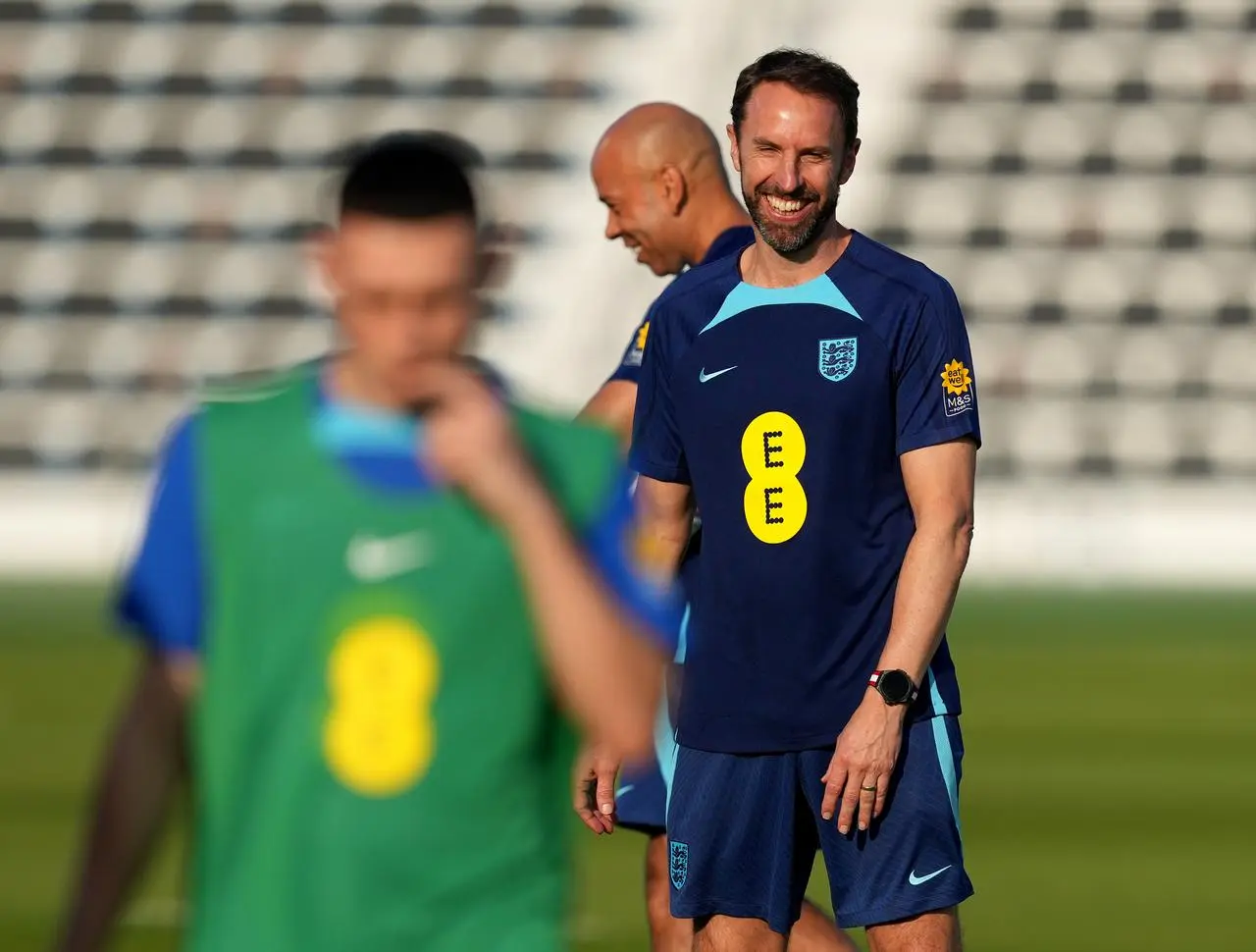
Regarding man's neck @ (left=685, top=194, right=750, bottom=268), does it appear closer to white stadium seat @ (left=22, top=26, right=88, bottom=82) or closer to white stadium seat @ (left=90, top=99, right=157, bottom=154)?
white stadium seat @ (left=90, top=99, right=157, bottom=154)

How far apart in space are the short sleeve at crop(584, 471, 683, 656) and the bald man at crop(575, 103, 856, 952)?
3.00 meters

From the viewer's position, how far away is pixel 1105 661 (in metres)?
19.2

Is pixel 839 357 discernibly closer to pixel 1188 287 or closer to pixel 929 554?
pixel 929 554

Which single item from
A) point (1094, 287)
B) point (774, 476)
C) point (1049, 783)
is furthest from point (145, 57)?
point (774, 476)

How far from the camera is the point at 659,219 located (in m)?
6.14

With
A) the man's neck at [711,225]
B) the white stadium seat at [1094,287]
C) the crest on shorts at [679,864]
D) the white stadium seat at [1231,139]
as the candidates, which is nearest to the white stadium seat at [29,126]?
the white stadium seat at [1094,287]

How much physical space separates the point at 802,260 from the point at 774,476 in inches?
17.2

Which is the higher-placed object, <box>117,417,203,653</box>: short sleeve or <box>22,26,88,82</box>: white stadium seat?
<box>22,26,88,82</box>: white stadium seat

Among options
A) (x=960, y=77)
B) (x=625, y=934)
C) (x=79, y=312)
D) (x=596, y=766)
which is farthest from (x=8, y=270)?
(x=596, y=766)

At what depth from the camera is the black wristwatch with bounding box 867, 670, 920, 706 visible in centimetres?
489

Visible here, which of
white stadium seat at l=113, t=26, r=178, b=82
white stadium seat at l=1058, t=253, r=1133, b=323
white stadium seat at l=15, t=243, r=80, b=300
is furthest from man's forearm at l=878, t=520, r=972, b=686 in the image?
white stadium seat at l=113, t=26, r=178, b=82

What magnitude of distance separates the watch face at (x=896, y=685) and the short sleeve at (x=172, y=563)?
2.22 metres

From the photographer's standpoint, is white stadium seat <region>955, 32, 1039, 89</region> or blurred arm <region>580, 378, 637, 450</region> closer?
blurred arm <region>580, 378, 637, 450</region>

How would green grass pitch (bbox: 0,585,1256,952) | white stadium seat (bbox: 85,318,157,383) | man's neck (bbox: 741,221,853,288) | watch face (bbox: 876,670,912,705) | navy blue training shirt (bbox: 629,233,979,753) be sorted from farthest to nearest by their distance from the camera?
white stadium seat (bbox: 85,318,157,383) → green grass pitch (bbox: 0,585,1256,952) → man's neck (bbox: 741,221,853,288) → navy blue training shirt (bbox: 629,233,979,753) → watch face (bbox: 876,670,912,705)
